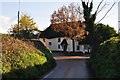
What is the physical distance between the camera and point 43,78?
2486cm

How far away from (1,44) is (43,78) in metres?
4.44

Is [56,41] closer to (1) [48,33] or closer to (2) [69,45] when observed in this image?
(1) [48,33]

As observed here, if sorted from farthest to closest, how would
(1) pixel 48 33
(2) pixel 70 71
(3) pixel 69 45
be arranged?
(1) pixel 48 33 → (3) pixel 69 45 → (2) pixel 70 71

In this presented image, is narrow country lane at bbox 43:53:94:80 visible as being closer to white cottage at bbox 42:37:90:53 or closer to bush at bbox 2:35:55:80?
bush at bbox 2:35:55:80

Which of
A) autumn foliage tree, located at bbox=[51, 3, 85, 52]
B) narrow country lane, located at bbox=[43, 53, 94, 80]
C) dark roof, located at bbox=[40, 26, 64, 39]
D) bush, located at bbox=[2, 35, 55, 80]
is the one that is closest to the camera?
bush, located at bbox=[2, 35, 55, 80]

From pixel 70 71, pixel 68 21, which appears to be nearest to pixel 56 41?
pixel 68 21

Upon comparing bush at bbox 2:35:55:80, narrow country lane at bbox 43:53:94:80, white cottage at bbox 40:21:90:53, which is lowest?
narrow country lane at bbox 43:53:94:80

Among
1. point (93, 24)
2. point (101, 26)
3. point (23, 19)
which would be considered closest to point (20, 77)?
point (93, 24)

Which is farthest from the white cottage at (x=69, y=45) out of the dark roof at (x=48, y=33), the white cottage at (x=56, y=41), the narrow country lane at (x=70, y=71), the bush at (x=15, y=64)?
the bush at (x=15, y=64)

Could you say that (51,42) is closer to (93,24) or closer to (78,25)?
(78,25)

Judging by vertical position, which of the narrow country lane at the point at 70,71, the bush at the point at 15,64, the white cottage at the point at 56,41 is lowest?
the narrow country lane at the point at 70,71

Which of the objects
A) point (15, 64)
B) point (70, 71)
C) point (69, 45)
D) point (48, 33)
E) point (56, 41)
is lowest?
point (70, 71)

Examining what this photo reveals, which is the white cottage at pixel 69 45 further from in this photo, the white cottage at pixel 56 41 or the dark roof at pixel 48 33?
the dark roof at pixel 48 33

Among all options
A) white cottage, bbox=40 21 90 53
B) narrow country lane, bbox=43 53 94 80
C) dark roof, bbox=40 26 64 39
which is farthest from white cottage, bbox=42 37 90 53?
narrow country lane, bbox=43 53 94 80
